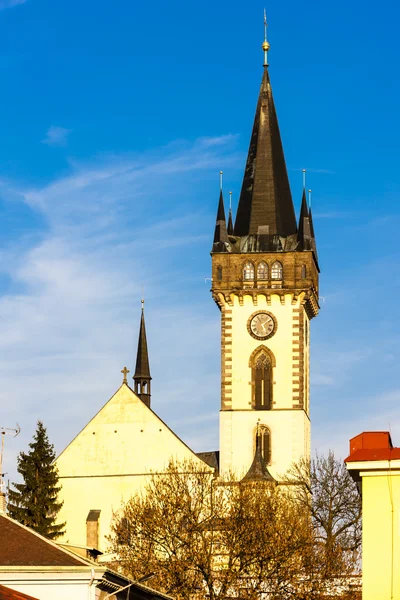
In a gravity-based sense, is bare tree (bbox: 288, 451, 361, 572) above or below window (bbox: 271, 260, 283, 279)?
below

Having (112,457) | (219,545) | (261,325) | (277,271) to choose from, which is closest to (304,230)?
(277,271)

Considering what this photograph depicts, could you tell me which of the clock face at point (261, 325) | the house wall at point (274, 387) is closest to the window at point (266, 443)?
the house wall at point (274, 387)

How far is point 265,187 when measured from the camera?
88.1 metres

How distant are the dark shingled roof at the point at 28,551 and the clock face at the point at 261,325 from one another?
4546 cm

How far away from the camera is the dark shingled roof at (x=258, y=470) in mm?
80887

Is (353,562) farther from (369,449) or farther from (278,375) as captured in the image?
(369,449)

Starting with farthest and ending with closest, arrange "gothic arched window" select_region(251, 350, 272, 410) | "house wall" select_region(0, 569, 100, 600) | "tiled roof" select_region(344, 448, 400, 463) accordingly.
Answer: "gothic arched window" select_region(251, 350, 272, 410), "house wall" select_region(0, 569, 100, 600), "tiled roof" select_region(344, 448, 400, 463)

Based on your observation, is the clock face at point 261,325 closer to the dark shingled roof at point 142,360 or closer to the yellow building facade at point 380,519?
the dark shingled roof at point 142,360

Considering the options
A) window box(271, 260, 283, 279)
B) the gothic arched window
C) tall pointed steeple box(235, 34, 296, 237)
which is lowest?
the gothic arched window

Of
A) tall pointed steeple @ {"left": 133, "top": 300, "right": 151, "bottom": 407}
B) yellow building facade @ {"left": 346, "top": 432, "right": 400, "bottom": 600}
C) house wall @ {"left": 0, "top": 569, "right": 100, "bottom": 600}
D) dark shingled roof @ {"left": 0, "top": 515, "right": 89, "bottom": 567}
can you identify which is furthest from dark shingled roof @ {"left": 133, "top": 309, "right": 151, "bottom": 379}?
yellow building facade @ {"left": 346, "top": 432, "right": 400, "bottom": 600}

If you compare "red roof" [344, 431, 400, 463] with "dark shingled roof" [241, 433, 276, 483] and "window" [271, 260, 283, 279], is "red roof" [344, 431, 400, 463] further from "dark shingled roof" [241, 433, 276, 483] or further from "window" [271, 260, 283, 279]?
"window" [271, 260, 283, 279]

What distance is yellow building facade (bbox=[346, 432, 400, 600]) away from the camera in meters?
31.5

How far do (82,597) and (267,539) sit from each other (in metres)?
26.4

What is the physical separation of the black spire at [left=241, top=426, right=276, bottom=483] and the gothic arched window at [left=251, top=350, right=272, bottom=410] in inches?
73.5
